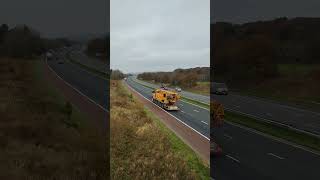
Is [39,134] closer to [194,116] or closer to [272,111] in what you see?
[194,116]

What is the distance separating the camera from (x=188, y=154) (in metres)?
27.0

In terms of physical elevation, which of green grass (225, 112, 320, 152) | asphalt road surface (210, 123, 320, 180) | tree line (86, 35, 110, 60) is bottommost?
asphalt road surface (210, 123, 320, 180)

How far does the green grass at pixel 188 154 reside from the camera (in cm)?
2409

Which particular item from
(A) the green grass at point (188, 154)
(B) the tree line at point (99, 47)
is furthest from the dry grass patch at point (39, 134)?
(A) the green grass at point (188, 154)

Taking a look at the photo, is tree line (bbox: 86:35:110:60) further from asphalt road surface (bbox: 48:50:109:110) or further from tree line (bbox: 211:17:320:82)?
tree line (bbox: 211:17:320:82)

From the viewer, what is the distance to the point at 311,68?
6106 centimetres

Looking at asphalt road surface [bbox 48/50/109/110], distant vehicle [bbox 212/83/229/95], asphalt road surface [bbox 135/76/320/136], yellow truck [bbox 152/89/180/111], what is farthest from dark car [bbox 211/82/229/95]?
asphalt road surface [bbox 48/50/109/110]

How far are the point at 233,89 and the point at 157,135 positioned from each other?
22.3 m

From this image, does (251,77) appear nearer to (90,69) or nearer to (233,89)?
(233,89)

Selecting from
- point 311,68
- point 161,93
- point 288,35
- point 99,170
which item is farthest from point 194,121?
point 288,35

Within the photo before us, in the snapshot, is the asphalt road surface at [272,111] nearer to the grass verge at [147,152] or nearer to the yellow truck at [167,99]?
the yellow truck at [167,99]

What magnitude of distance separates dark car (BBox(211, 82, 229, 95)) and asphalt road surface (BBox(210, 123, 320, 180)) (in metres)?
10.0

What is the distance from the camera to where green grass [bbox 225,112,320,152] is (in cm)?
3175

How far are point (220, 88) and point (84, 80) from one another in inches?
829
